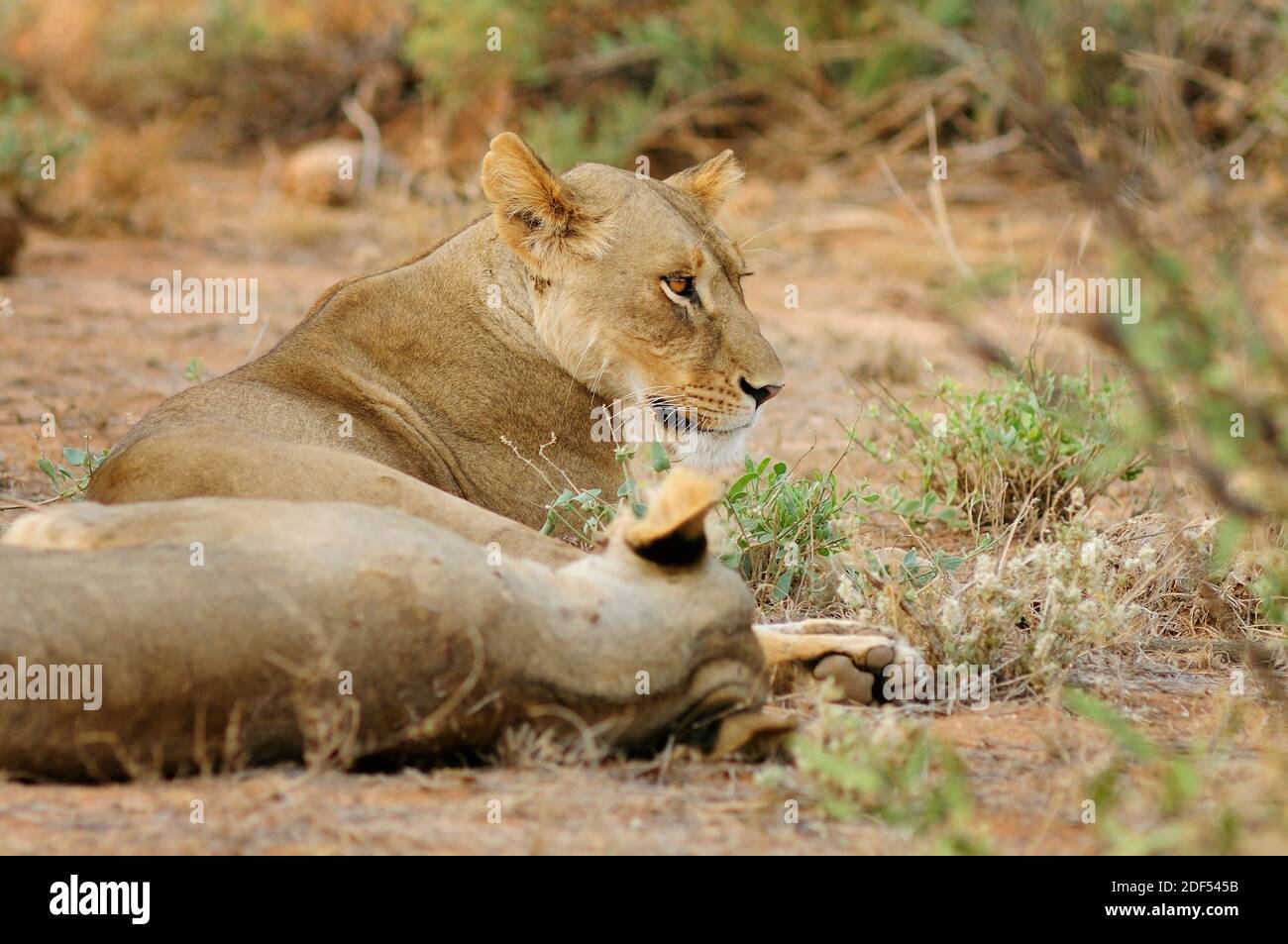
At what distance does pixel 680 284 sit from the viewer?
4.77 metres

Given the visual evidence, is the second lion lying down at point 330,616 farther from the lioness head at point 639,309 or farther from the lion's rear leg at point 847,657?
the lioness head at point 639,309

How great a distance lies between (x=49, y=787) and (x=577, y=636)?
99 centimetres

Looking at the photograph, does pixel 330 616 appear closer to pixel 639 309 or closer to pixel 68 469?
pixel 639 309

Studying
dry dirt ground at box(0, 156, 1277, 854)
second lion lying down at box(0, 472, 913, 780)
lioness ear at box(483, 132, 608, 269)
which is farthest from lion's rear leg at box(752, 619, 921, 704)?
lioness ear at box(483, 132, 608, 269)

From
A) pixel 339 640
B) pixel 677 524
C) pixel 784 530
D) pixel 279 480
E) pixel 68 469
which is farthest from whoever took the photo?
pixel 68 469

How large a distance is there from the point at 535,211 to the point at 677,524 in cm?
188

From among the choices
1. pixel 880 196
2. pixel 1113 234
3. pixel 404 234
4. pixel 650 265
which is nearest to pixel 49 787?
pixel 1113 234

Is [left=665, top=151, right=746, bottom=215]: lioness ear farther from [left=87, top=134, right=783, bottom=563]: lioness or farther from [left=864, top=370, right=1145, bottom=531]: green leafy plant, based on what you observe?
[left=864, top=370, right=1145, bottom=531]: green leafy plant

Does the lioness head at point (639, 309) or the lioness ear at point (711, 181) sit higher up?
the lioness ear at point (711, 181)

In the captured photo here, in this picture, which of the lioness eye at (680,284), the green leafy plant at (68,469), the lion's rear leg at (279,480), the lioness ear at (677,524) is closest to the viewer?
the lioness ear at (677,524)

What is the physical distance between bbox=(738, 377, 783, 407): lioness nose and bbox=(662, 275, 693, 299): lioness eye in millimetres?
297

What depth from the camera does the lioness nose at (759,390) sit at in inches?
187

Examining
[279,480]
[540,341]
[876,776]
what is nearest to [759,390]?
[540,341]

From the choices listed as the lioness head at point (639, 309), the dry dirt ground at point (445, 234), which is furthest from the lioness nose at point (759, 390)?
the dry dirt ground at point (445, 234)
